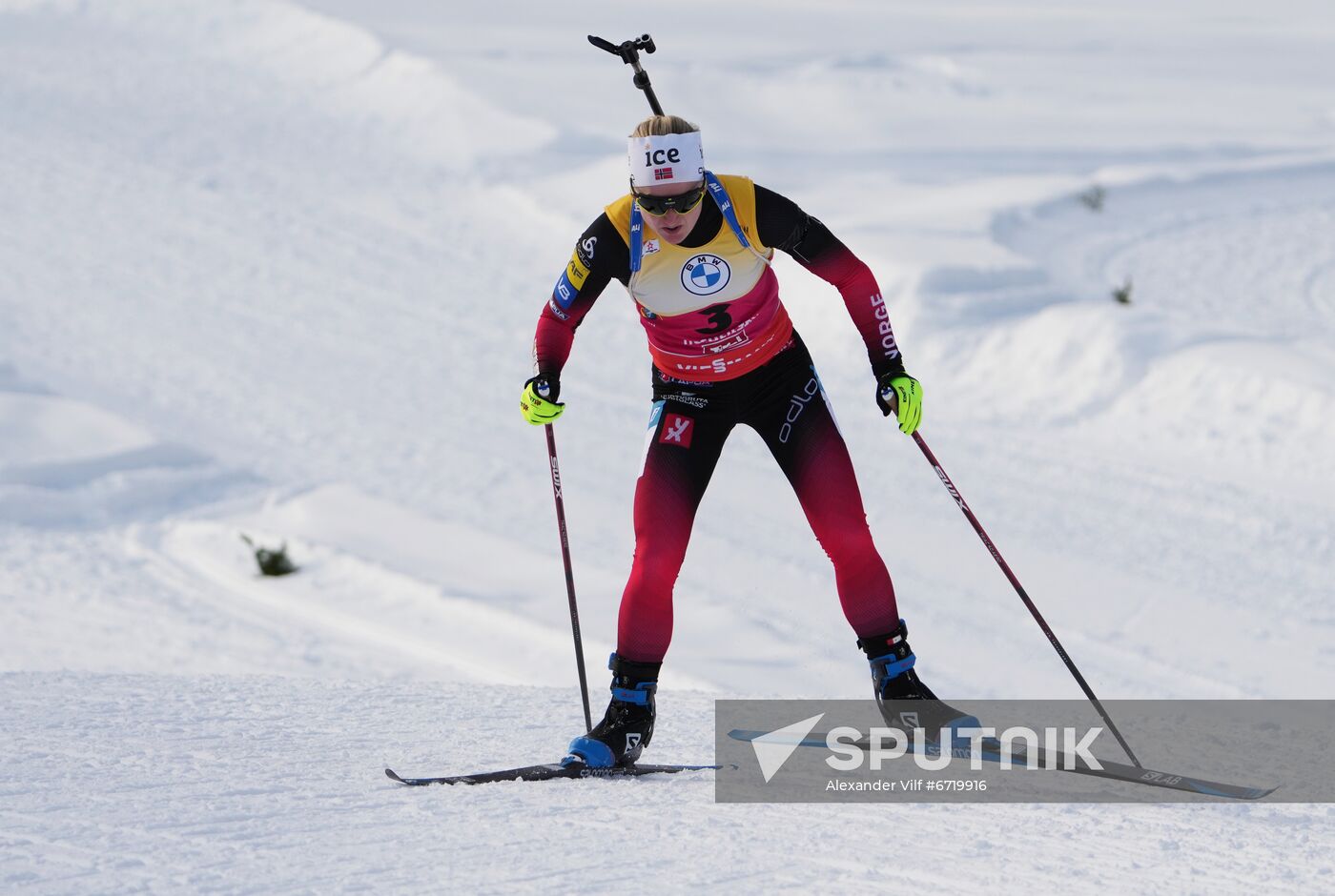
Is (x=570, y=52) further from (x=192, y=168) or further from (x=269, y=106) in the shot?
(x=192, y=168)

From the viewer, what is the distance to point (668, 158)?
13.5 feet

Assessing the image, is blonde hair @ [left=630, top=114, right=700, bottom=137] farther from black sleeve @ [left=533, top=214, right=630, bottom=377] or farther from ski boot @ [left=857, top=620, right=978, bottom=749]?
ski boot @ [left=857, top=620, right=978, bottom=749]

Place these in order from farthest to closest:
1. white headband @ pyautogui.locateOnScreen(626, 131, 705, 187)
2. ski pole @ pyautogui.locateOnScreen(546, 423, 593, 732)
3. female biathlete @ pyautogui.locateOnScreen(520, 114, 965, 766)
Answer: ski pole @ pyautogui.locateOnScreen(546, 423, 593, 732)
female biathlete @ pyautogui.locateOnScreen(520, 114, 965, 766)
white headband @ pyautogui.locateOnScreen(626, 131, 705, 187)

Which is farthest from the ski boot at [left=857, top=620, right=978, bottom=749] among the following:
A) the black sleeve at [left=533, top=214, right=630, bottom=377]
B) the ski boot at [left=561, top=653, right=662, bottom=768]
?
the black sleeve at [left=533, top=214, right=630, bottom=377]

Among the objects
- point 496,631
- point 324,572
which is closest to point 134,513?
point 324,572

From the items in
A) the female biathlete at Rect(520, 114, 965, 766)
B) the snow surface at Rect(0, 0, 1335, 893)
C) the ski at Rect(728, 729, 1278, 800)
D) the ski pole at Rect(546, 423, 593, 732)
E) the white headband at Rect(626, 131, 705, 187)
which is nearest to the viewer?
the snow surface at Rect(0, 0, 1335, 893)

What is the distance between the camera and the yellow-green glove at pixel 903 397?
4336 millimetres

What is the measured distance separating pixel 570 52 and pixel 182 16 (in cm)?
694

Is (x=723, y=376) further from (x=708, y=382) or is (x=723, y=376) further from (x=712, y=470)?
(x=712, y=470)

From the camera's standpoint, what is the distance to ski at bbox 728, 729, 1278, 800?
3.93m

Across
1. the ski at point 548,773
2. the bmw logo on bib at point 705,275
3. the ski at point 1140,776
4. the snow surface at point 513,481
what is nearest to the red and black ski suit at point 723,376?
the bmw logo on bib at point 705,275

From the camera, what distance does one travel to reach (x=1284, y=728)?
16.7ft

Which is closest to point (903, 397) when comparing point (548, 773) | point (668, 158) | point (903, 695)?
point (903, 695)

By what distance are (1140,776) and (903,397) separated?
1299 mm
